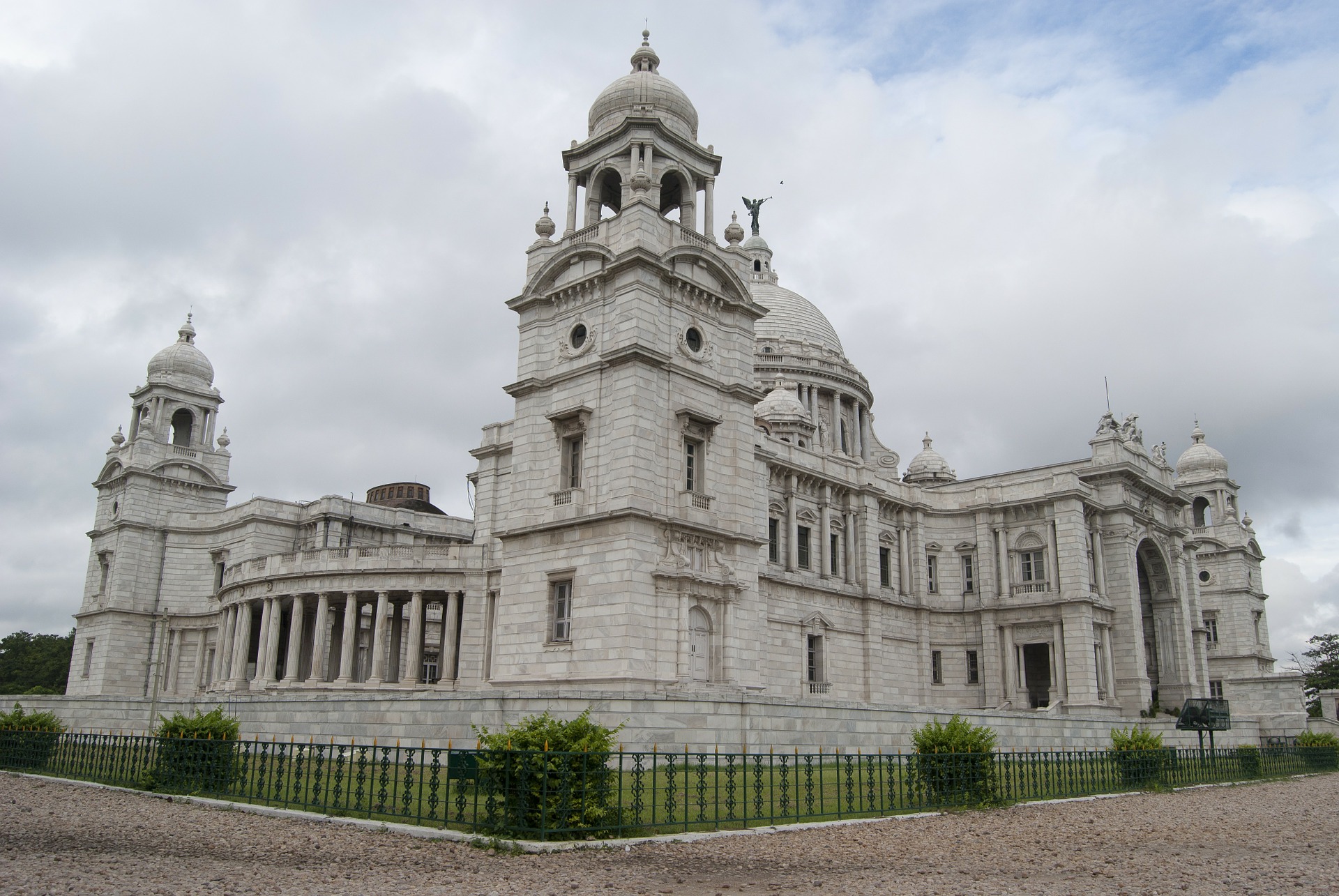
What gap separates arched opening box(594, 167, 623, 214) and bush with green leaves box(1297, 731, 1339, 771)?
30724 millimetres

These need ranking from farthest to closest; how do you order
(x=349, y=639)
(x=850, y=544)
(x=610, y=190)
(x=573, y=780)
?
(x=850, y=544)
(x=349, y=639)
(x=610, y=190)
(x=573, y=780)

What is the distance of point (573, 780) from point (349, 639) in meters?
31.3

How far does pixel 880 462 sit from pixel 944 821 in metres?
56.5

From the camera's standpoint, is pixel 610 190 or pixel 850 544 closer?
pixel 610 190

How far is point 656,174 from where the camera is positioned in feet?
113

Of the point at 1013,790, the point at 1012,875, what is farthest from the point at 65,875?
the point at 1013,790

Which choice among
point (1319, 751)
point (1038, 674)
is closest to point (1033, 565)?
point (1038, 674)

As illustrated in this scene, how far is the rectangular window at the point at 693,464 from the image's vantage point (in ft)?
103

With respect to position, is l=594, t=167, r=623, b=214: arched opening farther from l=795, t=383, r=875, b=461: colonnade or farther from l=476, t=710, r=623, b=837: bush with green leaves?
l=795, t=383, r=875, b=461: colonnade

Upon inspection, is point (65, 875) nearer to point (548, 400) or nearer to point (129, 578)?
point (548, 400)

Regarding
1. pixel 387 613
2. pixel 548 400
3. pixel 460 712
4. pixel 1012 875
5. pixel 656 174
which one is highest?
pixel 656 174

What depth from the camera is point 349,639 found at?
4375 cm

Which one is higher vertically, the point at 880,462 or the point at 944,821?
the point at 880,462

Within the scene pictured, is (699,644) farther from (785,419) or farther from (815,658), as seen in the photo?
(785,419)
